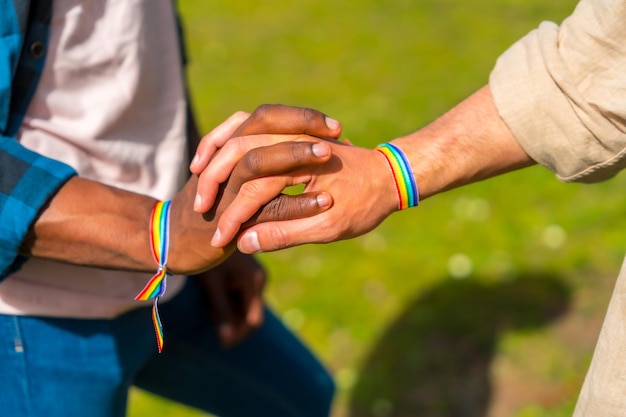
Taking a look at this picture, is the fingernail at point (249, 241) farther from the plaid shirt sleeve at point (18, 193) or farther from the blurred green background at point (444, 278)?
the blurred green background at point (444, 278)

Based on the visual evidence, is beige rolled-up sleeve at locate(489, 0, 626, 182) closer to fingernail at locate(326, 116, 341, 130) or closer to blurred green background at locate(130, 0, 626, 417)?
fingernail at locate(326, 116, 341, 130)

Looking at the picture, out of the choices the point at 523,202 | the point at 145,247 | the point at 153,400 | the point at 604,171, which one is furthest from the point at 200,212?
the point at 523,202

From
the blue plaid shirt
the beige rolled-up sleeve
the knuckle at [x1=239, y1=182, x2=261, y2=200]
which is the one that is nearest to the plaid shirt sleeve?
the blue plaid shirt

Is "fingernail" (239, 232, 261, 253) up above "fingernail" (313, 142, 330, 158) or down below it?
below

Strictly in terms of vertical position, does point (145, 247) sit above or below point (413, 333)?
above

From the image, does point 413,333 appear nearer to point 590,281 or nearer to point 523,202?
point 590,281

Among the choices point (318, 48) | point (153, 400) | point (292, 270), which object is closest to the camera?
point (153, 400)

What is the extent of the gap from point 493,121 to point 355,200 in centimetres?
41

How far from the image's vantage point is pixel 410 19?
8.10 m

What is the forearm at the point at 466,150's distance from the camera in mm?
2092

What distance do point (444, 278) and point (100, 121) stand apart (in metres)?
2.97

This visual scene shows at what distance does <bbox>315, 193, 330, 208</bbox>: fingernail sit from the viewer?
200 centimetres

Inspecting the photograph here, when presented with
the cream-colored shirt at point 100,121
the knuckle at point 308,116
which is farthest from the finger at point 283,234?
the cream-colored shirt at point 100,121

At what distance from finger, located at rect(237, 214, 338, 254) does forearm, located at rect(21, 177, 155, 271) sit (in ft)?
0.81
